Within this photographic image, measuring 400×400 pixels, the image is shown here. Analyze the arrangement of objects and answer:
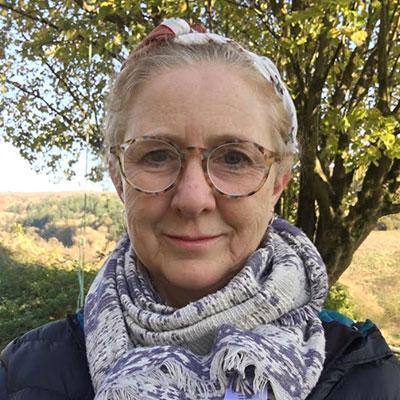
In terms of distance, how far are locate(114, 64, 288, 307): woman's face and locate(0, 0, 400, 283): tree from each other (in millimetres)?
2956

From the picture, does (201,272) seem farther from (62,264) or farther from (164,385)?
(62,264)

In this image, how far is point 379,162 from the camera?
5.76 m

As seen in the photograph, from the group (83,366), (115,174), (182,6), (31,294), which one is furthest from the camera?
(31,294)

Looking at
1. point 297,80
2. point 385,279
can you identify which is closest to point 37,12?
point 297,80

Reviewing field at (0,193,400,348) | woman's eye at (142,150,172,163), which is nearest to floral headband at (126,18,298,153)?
woman's eye at (142,150,172,163)

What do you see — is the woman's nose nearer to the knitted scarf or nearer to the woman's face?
the woman's face

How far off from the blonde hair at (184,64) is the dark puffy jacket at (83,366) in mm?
590

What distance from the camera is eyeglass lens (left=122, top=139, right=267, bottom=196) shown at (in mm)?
1494

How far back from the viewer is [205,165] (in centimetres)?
149

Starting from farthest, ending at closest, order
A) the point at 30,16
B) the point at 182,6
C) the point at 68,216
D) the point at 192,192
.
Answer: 1. the point at 68,216
2. the point at 30,16
3. the point at 182,6
4. the point at 192,192

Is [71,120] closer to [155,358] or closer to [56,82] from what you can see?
[56,82]

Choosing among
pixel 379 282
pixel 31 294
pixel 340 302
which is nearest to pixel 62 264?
pixel 31 294

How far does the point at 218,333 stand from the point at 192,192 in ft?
1.26

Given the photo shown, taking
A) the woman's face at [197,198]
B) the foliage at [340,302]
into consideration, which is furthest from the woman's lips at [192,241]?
the foliage at [340,302]
